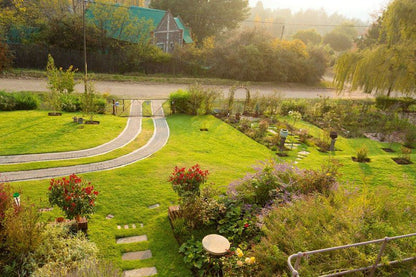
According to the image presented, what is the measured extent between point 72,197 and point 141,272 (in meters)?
1.83

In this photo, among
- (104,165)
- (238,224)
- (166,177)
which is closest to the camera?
(238,224)

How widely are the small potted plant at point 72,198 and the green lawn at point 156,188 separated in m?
0.31

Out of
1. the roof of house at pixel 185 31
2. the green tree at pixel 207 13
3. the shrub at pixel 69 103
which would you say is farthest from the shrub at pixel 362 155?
the green tree at pixel 207 13

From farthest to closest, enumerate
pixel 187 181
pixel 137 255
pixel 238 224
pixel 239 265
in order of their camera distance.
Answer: pixel 187 181
pixel 238 224
pixel 137 255
pixel 239 265

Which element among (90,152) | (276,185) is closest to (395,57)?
(276,185)

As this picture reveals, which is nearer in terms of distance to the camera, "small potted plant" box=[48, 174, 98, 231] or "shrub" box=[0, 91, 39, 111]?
"small potted plant" box=[48, 174, 98, 231]

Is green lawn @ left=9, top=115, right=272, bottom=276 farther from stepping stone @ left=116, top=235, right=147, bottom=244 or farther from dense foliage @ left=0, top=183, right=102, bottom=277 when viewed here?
dense foliage @ left=0, top=183, right=102, bottom=277

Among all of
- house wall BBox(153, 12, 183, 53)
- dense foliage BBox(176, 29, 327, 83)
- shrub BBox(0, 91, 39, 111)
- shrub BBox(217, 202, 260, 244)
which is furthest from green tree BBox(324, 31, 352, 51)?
shrub BBox(217, 202, 260, 244)

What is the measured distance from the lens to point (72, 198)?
5.05 meters

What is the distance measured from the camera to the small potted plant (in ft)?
16.7

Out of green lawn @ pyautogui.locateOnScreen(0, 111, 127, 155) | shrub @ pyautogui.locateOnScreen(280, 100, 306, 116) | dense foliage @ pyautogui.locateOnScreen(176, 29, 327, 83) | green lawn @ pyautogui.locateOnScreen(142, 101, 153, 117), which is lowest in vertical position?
green lawn @ pyautogui.locateOnScreen(0, 111, 127, 155)

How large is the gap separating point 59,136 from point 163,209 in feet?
21.1

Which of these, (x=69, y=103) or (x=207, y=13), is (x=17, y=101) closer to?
(x=69, y=103)

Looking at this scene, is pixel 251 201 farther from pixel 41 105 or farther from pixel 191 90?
pixel 41 105
